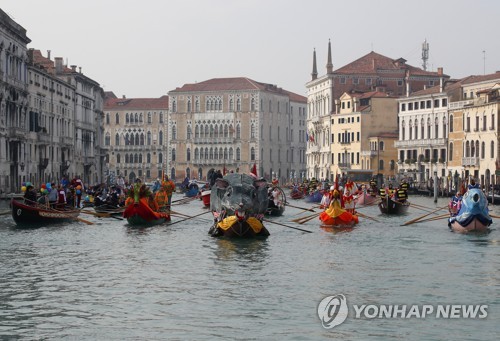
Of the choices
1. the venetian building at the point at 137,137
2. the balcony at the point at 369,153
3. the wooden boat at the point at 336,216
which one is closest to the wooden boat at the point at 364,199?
the wooden boat at the point at 336,216

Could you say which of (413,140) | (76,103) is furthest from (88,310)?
(413,140)

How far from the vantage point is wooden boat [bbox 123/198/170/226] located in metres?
30.7

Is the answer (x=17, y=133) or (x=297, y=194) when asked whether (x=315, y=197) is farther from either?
(x=17, y=133)

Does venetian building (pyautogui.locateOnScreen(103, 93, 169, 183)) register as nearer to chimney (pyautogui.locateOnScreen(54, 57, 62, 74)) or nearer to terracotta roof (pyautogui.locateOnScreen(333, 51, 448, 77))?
terracotta roof (pyautogui.locateOnScreen(333, 51, 448, 77))

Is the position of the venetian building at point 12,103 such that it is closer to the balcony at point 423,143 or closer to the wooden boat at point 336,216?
the wooden boat at point 336,216

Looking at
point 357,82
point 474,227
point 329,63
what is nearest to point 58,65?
point 357,82

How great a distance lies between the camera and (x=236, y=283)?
726 inches

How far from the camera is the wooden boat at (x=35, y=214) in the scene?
A: 30250mm

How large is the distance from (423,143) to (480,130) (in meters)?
13.3

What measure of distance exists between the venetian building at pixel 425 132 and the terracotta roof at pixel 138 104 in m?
39.0

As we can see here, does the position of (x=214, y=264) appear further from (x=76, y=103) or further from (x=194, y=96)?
(x=194, y=96)

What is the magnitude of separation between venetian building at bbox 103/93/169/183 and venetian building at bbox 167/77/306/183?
4.86ft

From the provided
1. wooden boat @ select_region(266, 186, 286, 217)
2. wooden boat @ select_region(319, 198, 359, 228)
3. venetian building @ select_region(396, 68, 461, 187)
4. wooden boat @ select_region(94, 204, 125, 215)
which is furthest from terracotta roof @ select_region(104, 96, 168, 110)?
wooden boat @ select_region(319, 198, 359, 228)

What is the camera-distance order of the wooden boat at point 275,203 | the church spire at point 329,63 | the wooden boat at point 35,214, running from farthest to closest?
the church spire at point 329,63, the wooden boat at point 275,203, the wooden boat at point 35,214
